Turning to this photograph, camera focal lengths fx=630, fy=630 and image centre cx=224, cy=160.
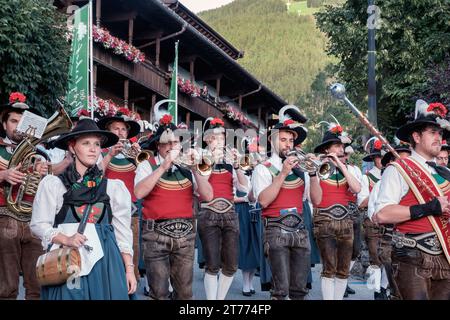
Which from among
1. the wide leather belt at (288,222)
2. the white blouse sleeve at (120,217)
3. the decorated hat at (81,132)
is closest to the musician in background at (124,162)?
the wide leather belt at (288,222)

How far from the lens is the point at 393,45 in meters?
26.5

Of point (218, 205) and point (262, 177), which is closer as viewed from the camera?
point (262, 177)

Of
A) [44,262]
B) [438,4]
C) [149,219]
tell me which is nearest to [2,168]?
[149,219]

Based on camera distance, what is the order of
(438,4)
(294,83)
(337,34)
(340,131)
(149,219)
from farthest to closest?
(294,83), (337,34), (438,4), (340,131), (149,219)

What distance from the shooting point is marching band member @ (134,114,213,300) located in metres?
6.27

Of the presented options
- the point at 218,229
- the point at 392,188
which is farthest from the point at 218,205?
the point at 392,188

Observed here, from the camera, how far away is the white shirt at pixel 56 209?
183 inches

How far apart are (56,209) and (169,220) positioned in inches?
73.6

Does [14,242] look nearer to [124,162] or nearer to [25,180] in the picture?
[25,180]

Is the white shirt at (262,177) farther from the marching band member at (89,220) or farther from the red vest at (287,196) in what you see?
the marching band member at (89,220)

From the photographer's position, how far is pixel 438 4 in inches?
981

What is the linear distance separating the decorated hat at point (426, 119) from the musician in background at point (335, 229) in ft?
8.20
